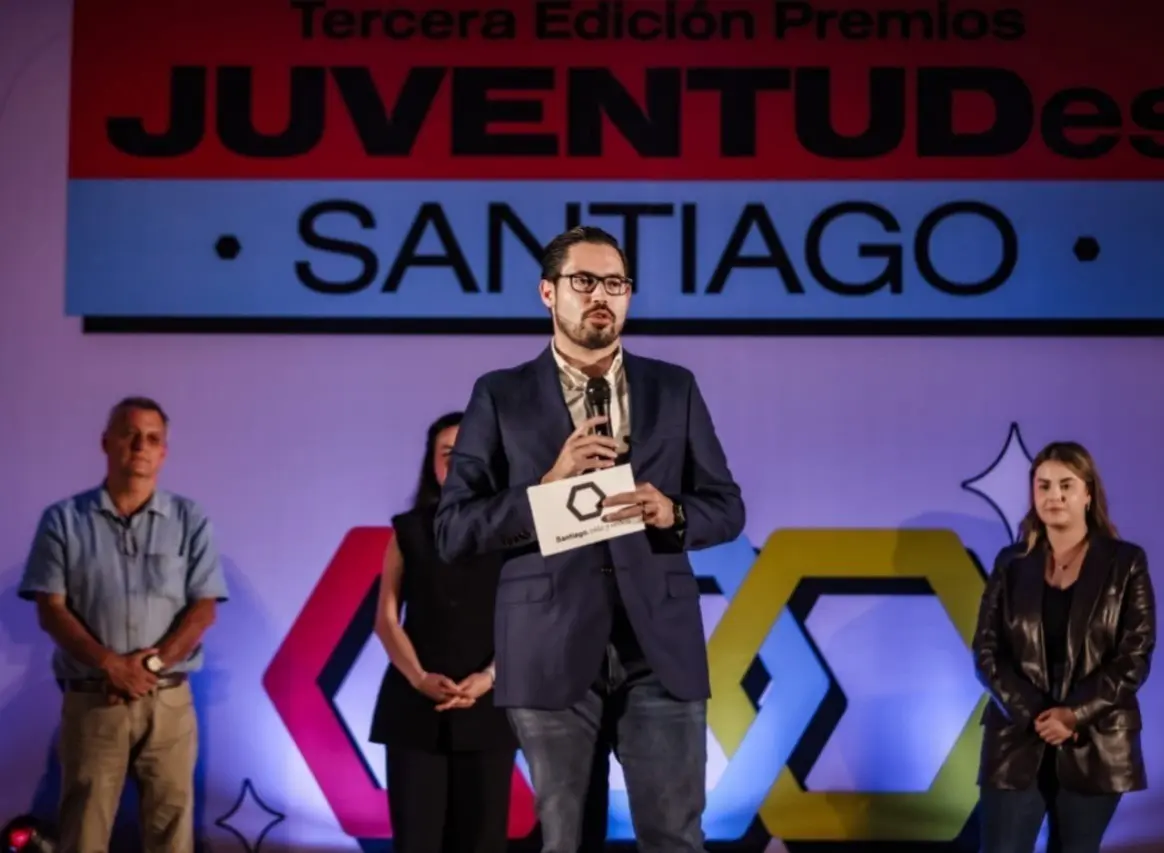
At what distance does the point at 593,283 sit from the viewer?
254 centimetres

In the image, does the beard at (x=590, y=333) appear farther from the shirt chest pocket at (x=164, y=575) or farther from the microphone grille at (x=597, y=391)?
the shirt chest pocket at (x=164, y=575)

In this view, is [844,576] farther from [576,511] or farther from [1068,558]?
[576,511]

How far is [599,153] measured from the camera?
538cm

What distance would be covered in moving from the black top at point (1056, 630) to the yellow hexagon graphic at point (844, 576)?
983mm

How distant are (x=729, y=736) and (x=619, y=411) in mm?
2878

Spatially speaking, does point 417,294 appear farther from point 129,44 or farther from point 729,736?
point 729,736

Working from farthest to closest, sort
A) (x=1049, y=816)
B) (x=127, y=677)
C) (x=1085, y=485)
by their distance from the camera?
(x=127, y=677), (x=1085, y=485), (x=1049, y=816)

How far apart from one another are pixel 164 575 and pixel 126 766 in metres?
0.62

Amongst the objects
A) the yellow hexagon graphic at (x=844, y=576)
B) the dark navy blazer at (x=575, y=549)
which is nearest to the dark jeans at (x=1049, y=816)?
the yellow hexagon graphic at (x=844, y=576)

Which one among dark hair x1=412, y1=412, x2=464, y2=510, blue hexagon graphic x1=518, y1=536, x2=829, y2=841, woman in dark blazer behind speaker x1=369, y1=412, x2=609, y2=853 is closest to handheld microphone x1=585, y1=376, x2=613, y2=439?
woman in dark blazer behind speaker x1=369, y1=412, x2=609, y2=853

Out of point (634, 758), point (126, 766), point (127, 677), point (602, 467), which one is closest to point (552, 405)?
point (602, 467)

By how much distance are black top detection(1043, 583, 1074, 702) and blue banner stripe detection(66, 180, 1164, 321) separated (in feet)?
4.58

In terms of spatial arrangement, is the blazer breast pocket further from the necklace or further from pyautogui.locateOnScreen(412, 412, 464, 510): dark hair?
the necklace

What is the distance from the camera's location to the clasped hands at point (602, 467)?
7.95ft
